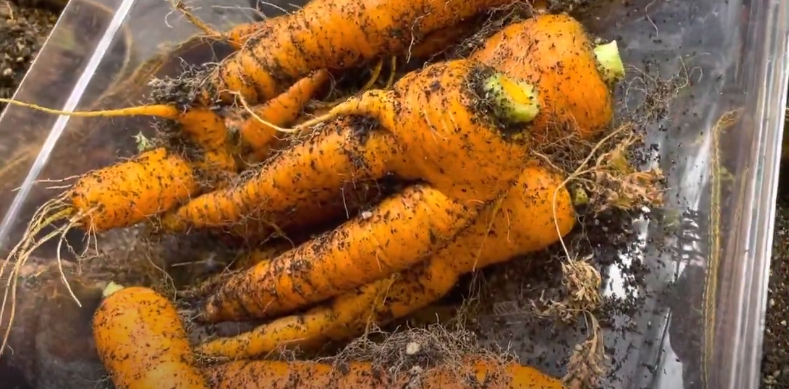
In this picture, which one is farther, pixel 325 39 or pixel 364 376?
pixel 325 39

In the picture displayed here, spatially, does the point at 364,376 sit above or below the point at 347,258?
below

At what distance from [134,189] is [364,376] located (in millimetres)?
523

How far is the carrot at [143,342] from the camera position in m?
1.08

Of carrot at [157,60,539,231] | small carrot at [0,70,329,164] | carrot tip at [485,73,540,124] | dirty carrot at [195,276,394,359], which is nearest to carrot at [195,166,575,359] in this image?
dirty carrot at [195,276,394,359]

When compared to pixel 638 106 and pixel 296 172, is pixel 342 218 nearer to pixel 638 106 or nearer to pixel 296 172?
pixel 296 172

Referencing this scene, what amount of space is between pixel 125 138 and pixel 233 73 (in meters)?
0.32

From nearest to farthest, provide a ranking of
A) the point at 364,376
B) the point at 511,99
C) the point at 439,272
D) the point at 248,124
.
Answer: the point at 511,99 < the point at 364,376 < the point at 439,272 < the point at 248,124

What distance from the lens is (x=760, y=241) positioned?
1.15 meters

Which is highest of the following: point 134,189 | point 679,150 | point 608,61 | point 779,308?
point 608,61

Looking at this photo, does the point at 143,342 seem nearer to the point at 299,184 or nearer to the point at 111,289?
the point at 111,289

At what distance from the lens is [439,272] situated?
1129 millimetres

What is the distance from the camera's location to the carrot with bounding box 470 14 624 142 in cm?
103

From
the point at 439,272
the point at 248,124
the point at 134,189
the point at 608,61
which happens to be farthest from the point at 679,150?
the point at 134,189

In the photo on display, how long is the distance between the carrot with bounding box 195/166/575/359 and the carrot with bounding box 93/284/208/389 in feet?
0.20
